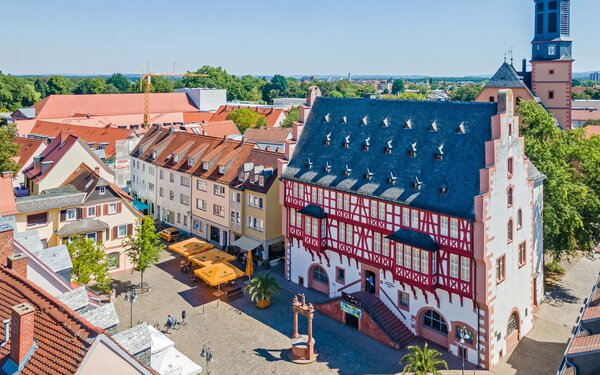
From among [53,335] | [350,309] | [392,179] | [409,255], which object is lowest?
[350,309]

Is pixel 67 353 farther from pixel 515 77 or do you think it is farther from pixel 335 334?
pixel 515 77

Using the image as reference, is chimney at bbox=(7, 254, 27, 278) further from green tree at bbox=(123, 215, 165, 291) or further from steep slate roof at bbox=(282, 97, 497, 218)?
steep slate roof at bbox=(282, 97, 497, 218)

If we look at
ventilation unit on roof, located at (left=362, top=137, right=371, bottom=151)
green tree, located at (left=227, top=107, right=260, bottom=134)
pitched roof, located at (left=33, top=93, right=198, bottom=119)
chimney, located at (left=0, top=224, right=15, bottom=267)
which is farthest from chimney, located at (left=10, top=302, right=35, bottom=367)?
pitched roof, located at (left=33, top=93, right=198, bottom=119)

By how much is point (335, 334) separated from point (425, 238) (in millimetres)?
9803

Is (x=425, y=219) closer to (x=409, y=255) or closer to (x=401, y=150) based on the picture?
(x=409, y=255)

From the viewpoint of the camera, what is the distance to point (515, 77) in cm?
7194

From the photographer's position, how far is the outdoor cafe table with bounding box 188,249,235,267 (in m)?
44.9

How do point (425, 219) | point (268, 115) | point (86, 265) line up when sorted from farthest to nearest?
1. point (268, 115)
2. point (86, 265)
3. point (425, 219)

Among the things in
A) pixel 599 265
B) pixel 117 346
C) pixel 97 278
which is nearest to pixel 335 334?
pixel 97 278

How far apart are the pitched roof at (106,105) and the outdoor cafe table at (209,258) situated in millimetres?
88560

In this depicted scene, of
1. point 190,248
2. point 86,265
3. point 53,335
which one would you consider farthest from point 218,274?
point 53,335

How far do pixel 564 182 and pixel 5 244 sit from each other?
39.7 meters

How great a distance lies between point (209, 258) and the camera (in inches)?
1804

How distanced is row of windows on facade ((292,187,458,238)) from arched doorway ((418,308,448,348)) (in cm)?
617
